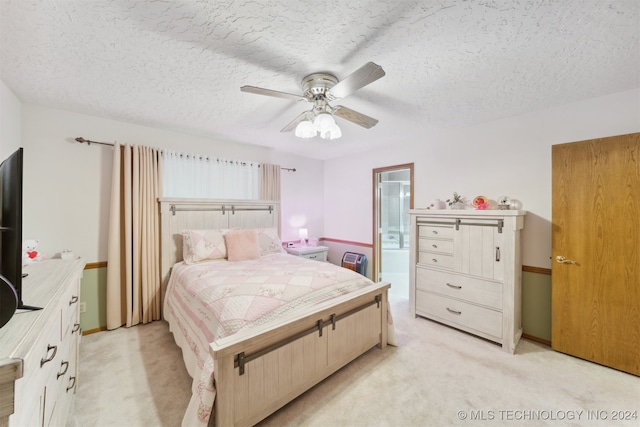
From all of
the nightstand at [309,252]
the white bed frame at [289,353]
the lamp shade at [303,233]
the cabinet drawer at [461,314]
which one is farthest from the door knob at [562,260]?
the lamp shade at [303,233]

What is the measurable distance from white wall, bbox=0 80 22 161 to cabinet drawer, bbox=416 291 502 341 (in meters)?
4.24

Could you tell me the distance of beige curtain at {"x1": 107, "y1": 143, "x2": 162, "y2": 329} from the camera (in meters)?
2.79

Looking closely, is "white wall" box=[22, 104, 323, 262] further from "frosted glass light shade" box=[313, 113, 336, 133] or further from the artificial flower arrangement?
the artificial flower arrangement

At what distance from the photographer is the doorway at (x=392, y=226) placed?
4.20 m

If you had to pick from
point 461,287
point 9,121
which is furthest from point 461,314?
point 9,121

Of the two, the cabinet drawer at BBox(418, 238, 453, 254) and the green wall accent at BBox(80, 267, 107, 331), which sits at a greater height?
the cabinet drawer at BBox(418, 238, 453, 254)

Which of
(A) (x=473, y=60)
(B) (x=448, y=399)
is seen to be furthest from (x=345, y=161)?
(B) (x=448, y=399)

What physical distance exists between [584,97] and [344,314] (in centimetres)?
294

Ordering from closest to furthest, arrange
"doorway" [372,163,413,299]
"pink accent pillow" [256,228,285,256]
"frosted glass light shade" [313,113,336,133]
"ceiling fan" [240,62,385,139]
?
"ceiling fan" [240,62,385,139]
"frosted glass light shade" [313,113,336,133]
"pink accent pillow" [256,228,285,256]
"doorway" [372,163,413,299]

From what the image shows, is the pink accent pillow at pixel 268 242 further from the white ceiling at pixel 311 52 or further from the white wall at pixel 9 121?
the white wall at pixel 9 121

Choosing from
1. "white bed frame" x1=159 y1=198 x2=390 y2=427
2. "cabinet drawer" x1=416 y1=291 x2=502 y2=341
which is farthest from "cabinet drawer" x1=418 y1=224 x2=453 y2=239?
"white bed frame" x1=159 y1=198 x2=390 y2=427

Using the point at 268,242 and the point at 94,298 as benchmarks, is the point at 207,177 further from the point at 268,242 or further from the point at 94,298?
the point at 94,298

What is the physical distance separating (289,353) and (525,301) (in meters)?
2.64

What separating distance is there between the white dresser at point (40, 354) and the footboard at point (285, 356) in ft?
2.17
